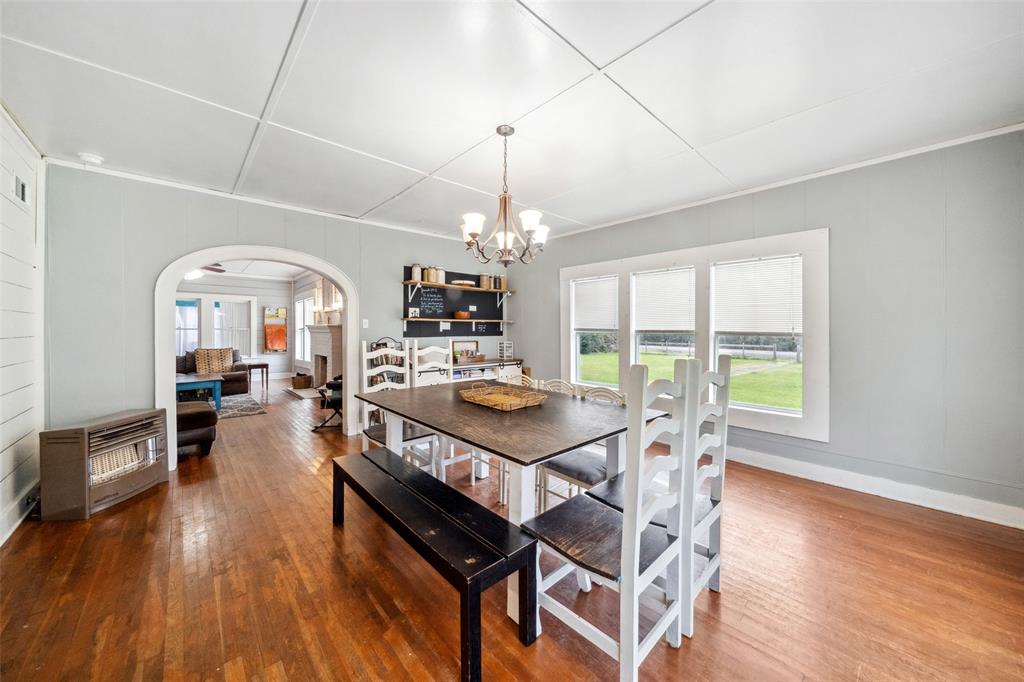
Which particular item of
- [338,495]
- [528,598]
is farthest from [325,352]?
[528,598]

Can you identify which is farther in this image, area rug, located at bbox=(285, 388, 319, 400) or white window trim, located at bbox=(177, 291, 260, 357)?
white window trim, located at bbox=(177, 291, 260, 357)

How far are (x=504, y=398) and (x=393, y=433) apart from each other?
3.06 ft

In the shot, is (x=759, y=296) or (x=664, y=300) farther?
(x=664, y=300)

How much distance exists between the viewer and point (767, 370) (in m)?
3.58

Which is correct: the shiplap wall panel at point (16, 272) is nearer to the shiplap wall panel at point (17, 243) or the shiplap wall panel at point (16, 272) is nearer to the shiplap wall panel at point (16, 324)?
the shiplap wall panel at point (17, 243)

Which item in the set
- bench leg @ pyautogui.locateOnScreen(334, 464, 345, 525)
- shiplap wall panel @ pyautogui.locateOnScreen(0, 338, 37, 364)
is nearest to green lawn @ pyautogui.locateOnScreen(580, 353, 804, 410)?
bench leg @ pyautogui.locateOnScreen(334, 464, 345, 525)

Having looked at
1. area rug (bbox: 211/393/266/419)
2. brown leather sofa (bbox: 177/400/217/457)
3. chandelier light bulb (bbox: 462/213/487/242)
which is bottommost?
area rug (bbox: 211/393/266/419)

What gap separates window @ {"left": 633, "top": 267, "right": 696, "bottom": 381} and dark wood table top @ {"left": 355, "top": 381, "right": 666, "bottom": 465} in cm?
204

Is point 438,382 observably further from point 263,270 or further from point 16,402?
point 263,270

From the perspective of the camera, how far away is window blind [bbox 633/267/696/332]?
404 centimetres

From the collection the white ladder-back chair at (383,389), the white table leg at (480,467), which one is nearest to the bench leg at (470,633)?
the white ladder-back chair at (383,389)

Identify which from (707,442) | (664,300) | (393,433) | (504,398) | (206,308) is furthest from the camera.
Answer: (206,308)

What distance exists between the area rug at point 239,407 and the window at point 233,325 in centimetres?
229

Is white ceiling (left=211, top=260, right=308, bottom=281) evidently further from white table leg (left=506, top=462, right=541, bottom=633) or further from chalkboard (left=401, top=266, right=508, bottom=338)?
white table leg (left=506, top=462, right=541, bottom=633)
